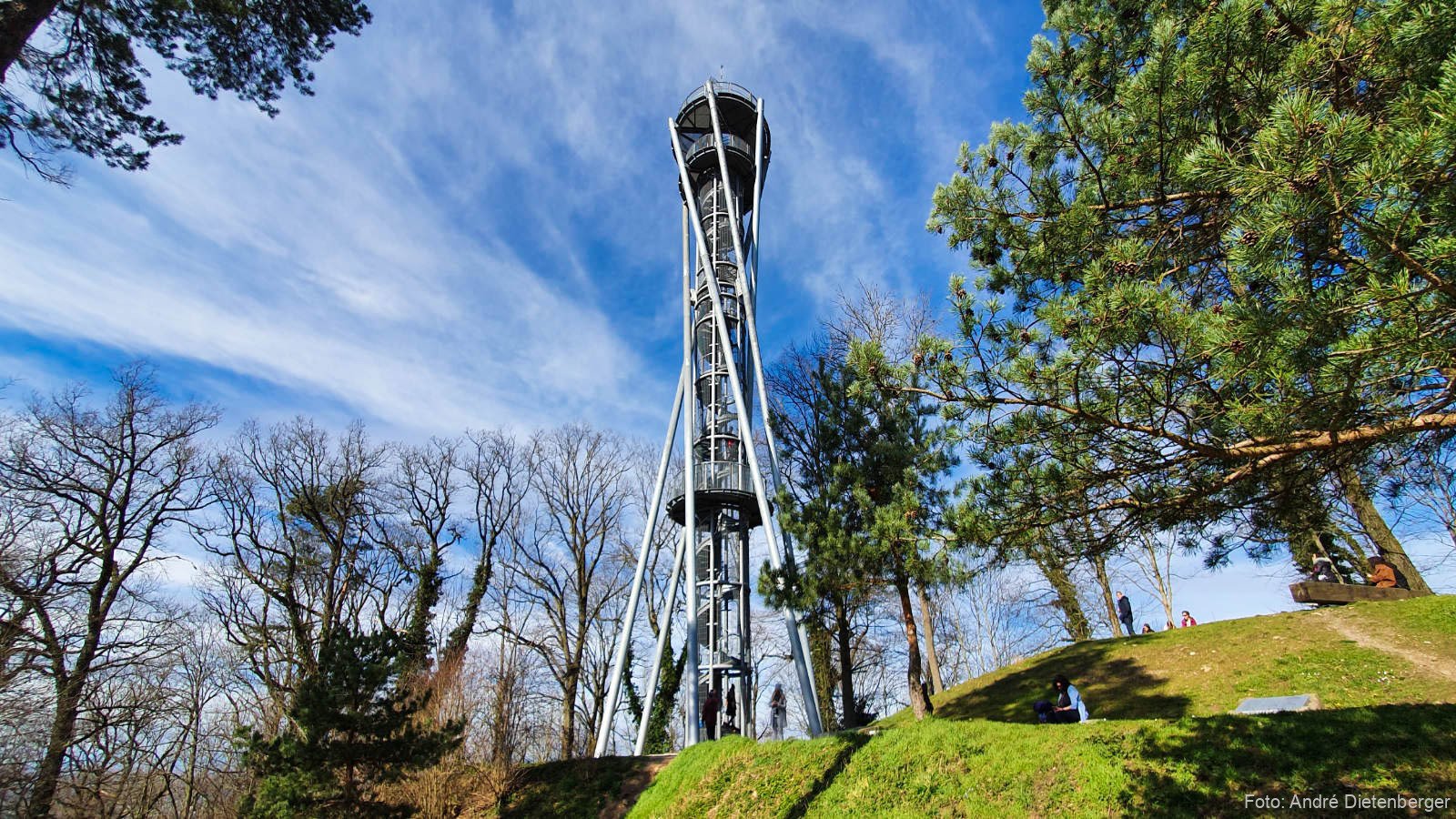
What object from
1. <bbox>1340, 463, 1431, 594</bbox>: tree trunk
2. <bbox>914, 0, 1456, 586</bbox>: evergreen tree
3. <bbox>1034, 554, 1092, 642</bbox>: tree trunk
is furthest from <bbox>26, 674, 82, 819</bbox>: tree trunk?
<bbox>1034, 554, 1092, 642</bbox>: tree trunk

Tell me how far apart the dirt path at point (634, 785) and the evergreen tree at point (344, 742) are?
2.70 metres

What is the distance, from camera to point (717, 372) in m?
15.2

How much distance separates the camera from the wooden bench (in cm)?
1289

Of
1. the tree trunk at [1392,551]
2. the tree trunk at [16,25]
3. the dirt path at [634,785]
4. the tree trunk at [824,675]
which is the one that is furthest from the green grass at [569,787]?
the tree trunk at [1392,551]

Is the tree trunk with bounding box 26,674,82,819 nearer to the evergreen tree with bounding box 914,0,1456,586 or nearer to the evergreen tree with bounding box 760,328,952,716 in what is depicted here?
the evergreen tree with bounding box 760,328,952,716

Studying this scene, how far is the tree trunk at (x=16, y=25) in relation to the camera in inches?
175

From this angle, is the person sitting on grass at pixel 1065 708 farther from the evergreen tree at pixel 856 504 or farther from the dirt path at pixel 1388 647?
the dirt path at pixel 1388 647

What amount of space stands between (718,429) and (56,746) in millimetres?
11785

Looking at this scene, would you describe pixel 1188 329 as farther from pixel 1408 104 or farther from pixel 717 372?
pixel 717 372

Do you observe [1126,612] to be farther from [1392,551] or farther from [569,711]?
[569,711]

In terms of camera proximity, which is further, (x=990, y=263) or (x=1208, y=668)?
(x=1208, y=668)

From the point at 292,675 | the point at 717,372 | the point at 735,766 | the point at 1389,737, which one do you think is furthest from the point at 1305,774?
the point at 292,675

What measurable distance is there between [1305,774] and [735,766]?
260 inches

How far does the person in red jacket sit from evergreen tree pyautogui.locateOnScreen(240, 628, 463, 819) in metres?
18.1
